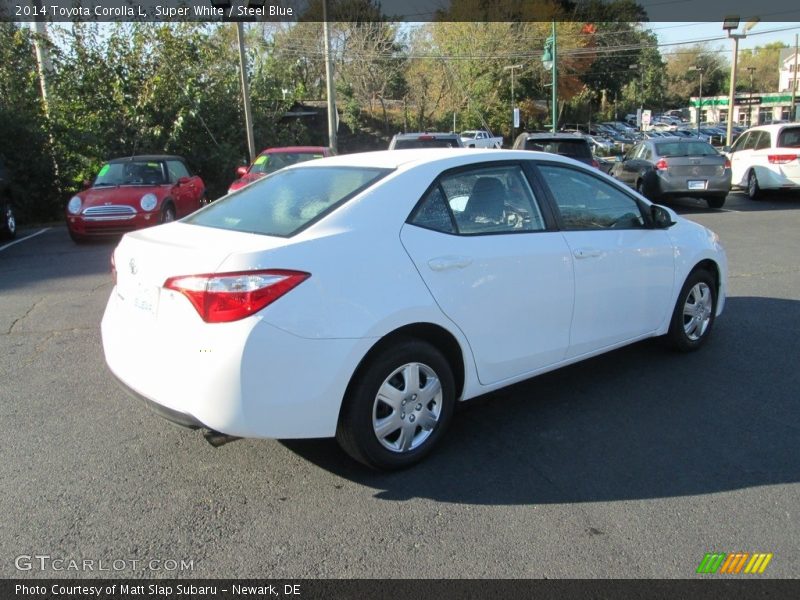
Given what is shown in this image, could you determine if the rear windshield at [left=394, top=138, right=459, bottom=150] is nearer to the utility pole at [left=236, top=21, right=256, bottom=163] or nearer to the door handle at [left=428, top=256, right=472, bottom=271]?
the utility pole at [left=236, top=21, right=256, bottom=163]

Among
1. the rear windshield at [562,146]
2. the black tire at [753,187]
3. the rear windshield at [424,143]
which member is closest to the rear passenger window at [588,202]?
the rear windshield at [562,146]

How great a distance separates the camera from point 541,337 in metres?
4.06

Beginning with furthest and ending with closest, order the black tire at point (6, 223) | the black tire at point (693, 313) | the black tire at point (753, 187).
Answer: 1. the black tire at point (753, 187)
2. the black tire at point (6, 223)
3. the black tire at point (693, 313)

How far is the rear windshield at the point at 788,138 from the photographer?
15.1m

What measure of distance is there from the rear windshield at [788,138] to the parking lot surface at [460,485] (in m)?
12.1

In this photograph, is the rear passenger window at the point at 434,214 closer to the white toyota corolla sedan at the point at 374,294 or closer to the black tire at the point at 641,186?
the white toyota corolla sedan at the point at 374,294

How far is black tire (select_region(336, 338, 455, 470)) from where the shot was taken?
10.8 ft

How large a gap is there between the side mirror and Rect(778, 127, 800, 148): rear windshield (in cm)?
1249

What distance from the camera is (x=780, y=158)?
15.2 metres

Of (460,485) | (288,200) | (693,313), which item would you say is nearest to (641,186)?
(693,313)

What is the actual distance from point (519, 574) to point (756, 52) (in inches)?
6074

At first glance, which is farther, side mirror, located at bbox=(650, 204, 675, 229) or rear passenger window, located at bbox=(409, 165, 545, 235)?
side mirror, located at bbox=(650, 204, 675, 229)

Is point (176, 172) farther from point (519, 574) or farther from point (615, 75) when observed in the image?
point (615, 75)

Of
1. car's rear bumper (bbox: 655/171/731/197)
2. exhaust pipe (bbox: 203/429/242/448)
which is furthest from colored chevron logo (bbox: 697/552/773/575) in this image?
car's rear bumper (bbox: 655/171/731/197)
